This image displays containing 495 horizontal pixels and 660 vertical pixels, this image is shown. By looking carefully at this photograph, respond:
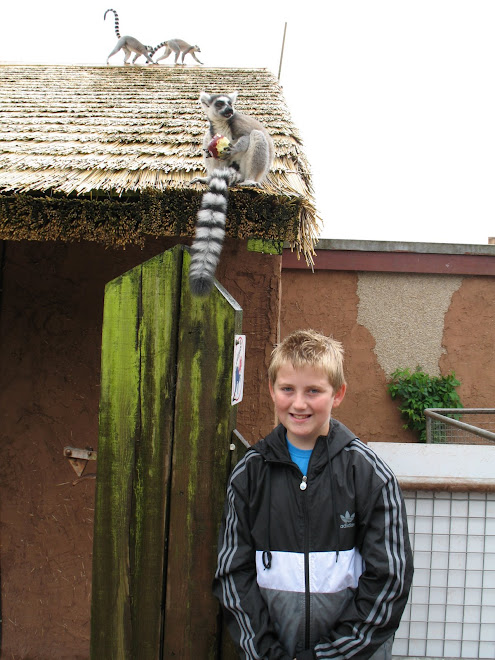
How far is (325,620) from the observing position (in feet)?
4.59

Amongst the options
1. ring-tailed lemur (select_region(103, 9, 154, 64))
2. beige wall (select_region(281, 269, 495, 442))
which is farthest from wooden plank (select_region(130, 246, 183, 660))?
ring-tailed lemur (select_region(103, 9, 154, 64))

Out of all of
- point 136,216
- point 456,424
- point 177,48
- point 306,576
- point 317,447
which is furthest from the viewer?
point 177,48

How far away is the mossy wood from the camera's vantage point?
5.10 ft

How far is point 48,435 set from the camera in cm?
331

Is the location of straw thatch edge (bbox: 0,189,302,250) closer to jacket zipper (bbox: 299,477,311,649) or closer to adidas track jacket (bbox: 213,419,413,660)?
adidas track jacket (bbox: 213,419,413,660)

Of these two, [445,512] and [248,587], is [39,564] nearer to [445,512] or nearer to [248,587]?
[248,587]

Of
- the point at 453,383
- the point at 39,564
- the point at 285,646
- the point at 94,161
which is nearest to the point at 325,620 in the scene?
the point at 285,646

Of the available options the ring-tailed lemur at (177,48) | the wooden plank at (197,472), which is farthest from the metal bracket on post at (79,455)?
the ring-tailed lemur at (177,48)

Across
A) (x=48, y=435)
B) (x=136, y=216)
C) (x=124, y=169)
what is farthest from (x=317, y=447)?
(x=48, y=435)

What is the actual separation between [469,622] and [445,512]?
0.39m

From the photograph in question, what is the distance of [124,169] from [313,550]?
6.04ft

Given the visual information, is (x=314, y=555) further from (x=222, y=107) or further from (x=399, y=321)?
(x=399, y=321)

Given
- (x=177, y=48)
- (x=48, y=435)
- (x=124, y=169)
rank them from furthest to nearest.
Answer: (x=177, y=48) → (x=48, y=435) → (x=124, y=169)

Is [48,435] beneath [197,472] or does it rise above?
beneath
